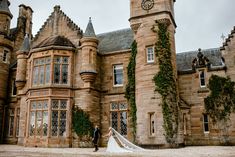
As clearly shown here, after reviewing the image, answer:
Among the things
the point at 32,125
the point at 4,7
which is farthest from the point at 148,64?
the point at 4,7

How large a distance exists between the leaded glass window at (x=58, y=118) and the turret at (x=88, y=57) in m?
2.84

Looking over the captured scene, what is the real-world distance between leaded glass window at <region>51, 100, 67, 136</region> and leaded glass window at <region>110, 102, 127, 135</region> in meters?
4.34

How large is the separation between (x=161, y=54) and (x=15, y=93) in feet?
58.3

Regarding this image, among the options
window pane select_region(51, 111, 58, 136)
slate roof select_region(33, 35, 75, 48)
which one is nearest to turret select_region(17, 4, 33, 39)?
slate roof select_region(33, 35, 75, 48)

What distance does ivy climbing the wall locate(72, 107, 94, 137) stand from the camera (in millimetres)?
21344

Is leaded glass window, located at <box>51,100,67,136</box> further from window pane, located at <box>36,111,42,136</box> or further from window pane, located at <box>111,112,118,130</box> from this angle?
window pane, located at <box>111,112,118,130</box>

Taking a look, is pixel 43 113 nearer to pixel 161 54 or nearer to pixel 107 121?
pixel 107 121

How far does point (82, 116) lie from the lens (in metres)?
21.6

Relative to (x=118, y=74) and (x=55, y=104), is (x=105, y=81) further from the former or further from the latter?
(x=55, y=104)

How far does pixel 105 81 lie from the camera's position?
24016 millimetres

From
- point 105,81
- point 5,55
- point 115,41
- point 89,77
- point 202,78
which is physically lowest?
point 105,81

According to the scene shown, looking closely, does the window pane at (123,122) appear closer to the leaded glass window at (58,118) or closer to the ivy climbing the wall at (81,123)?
the ivy climbing the wall at (81,123)

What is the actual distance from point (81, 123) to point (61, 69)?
509cm

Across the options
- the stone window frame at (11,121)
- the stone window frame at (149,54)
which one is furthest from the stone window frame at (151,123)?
the stone window frame at (11,121)
